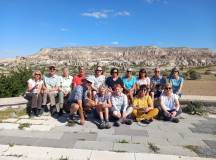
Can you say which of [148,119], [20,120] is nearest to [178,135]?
[148,119]

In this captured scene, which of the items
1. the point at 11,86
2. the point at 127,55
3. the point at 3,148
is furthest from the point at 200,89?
the point at 127,55

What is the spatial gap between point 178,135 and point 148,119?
3.94ft

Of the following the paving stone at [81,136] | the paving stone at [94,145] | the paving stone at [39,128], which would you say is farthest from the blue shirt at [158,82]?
the paving stone at [39,128]

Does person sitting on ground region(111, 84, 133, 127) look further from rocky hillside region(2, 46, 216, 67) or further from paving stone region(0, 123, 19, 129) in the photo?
rocky hillside region(2, 46, 216, 67)

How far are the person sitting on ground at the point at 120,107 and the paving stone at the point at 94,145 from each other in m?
1.56

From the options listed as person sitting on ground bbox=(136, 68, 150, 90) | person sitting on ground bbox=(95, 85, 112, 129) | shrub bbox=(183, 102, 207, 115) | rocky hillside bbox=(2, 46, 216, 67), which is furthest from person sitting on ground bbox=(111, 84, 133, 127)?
rocky hillside bbox=(2, 46, 216, 67)

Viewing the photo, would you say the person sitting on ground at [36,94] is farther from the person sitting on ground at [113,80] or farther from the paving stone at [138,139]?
the paving stone at [138,139]

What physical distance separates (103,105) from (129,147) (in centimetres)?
183

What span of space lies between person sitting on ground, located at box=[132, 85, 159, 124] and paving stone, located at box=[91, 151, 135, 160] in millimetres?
2429

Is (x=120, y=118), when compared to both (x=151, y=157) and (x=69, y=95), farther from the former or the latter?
(x=151, y=157)

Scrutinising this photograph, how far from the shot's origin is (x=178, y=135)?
6059 millimetres

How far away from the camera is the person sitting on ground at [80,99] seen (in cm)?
685

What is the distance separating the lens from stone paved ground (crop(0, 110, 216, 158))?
5059 millimetres

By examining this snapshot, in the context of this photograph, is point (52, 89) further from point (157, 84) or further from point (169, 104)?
point (169, 104)
